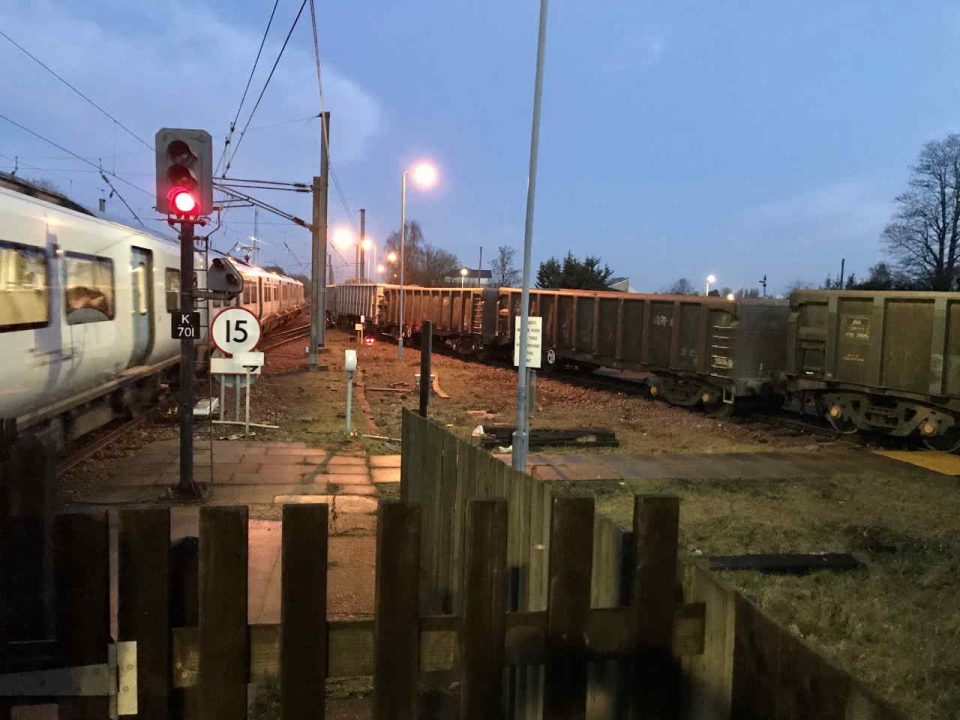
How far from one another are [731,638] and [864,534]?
5.65 meters

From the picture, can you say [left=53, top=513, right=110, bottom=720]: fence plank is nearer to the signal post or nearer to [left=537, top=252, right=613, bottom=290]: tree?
the signal post

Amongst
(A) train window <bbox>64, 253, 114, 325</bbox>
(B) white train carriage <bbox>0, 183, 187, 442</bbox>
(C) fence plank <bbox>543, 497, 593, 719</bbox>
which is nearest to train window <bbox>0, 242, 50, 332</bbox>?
(B) white train carriage <bbox>0, 183, 187, 442</bbox>

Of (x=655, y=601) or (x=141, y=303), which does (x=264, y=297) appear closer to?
(x=141, y=303)

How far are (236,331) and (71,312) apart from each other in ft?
7.22

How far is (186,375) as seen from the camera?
7.55 m

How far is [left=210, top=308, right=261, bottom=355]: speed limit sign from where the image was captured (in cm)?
1038

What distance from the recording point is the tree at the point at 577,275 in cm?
5012

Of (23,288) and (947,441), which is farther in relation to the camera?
(947,441)

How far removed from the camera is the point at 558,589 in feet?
7.84

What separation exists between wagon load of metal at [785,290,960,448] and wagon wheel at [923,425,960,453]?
17 millimetres

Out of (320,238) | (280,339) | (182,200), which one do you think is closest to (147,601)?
(182,200)

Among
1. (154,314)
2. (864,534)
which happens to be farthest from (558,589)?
(154,314)

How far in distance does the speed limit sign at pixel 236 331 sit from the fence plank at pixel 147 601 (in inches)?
332

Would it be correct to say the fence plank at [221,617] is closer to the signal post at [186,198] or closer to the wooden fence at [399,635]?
the wooden fence at [399,635]
